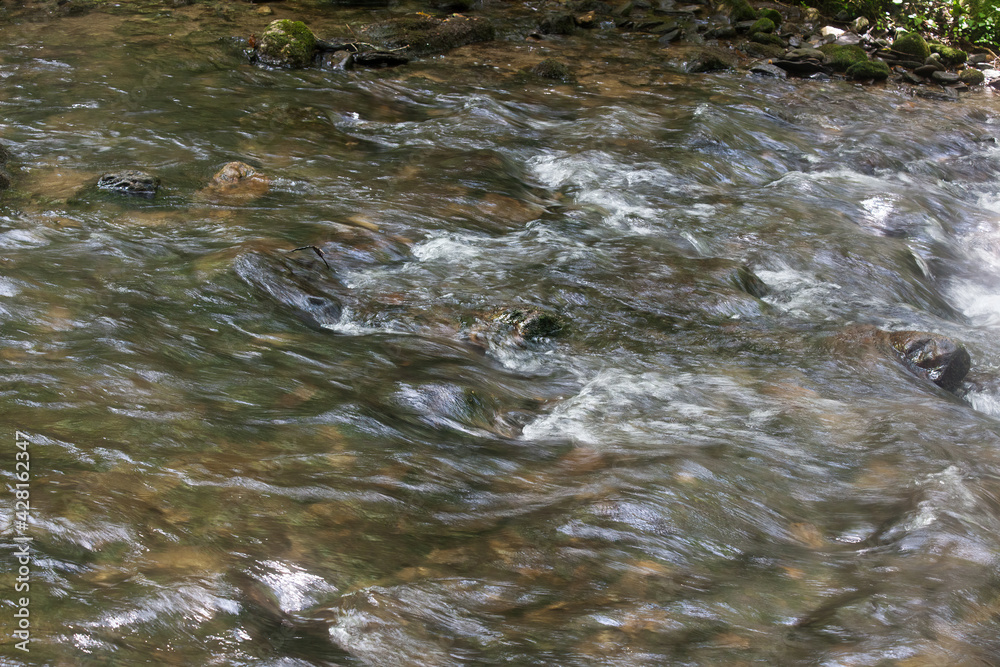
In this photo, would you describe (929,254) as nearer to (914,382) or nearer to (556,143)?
(914,382)

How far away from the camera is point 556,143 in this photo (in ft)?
30.0

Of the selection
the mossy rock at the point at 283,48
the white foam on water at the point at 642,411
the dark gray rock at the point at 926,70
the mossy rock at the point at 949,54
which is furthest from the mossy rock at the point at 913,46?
the white foam on water at the point at 642,411

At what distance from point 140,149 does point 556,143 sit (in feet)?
14.3

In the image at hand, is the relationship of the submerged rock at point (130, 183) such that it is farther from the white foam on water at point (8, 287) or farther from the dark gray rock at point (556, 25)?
the dark gray rock at point (556, 25)

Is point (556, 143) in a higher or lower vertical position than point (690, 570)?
higher

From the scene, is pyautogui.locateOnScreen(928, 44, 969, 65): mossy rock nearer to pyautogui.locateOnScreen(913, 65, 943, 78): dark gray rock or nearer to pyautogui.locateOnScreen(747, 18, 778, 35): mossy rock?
pyautogui.locateOnScreen(913, 65, 943, 78): dark gray rock

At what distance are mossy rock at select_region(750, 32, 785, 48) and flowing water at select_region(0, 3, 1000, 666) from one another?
434 cm

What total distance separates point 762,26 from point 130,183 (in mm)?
11284

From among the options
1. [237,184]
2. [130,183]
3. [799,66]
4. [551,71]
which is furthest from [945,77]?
[130,183]

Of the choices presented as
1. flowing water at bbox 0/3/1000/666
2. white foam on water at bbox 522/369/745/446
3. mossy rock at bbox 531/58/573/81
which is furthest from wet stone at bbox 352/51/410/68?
white foam on water at bbox 522/369/745/446

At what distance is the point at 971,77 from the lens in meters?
13.2

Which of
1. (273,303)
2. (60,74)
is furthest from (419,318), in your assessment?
(60,74)

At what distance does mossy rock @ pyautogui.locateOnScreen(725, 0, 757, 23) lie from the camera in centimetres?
1449

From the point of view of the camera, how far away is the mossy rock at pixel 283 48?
10758 mm
